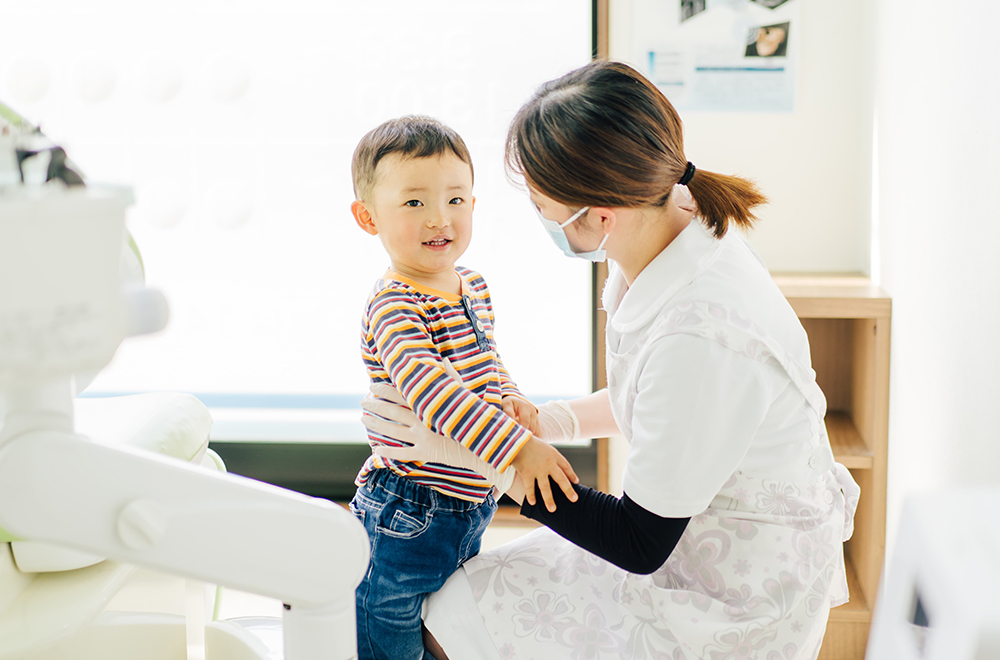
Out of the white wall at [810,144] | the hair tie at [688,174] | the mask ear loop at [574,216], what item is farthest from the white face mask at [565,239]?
the white wall at [810,144]

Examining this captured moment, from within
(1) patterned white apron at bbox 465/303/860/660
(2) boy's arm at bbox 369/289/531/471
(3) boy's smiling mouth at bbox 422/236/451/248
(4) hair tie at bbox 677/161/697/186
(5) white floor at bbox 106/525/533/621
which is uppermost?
(4) hair tie at bbox 677/161/697/186

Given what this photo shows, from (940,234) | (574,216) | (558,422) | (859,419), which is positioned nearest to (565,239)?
(574,216)

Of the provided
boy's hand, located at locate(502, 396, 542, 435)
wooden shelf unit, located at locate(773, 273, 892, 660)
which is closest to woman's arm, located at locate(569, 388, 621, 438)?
boy's hand, located at locate(502, 396, 542, 435)

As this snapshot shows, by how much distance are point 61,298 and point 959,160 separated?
1.22 m

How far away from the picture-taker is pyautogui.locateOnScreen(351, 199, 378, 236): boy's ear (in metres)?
1.34

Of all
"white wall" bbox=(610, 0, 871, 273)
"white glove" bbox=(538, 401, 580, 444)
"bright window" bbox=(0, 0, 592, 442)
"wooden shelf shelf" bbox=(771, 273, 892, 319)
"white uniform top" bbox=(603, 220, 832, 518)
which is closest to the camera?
"white uniform top" bbox=(603, 220, 832, 518)

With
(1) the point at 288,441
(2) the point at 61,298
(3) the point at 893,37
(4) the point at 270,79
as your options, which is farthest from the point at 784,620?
(4) the point at 270,79

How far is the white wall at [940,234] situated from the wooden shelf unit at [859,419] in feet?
0.10

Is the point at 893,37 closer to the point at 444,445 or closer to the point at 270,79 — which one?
the point at 444,445

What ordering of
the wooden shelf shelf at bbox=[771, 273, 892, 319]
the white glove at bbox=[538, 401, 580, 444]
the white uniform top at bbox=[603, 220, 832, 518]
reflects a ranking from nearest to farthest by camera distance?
the white uniform top at bbox=[603, 220, 832, 518]
the white glove at bbox=[538, 401, 580, 444]
the wooden shelf shelf at bbox=[771, 273, 892, 319]

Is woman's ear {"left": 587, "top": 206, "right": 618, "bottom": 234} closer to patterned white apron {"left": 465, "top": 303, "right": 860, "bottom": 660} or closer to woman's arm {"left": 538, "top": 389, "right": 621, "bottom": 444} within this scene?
patterned white apron {"left": 465, "top": 303, "right": 860, "bottom": 660}

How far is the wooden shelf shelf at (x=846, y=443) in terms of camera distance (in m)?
1.77

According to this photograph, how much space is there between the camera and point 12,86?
2.28 meters

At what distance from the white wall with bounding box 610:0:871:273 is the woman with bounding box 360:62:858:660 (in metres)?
0.98
